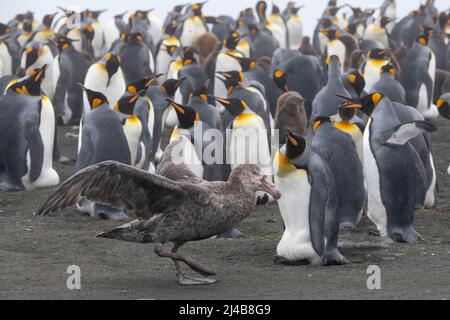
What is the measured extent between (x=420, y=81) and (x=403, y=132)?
243 inches

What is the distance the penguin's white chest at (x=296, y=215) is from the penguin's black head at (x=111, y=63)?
5.44m

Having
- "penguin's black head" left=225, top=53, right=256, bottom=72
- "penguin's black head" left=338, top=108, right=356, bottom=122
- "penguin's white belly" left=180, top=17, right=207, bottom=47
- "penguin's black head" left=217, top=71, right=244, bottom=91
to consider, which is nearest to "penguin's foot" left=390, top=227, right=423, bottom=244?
"penguin's black head" left=338, top=108, right=356, bottom=122

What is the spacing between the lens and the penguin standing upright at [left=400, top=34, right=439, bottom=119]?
12.5 metres

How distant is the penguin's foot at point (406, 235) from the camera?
654 cm

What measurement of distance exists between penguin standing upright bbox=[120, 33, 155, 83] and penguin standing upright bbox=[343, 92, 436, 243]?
24.8ft

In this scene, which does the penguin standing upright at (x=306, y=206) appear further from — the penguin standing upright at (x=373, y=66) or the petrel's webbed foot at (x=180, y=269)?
the penguin standing upright at (x=373, y=66)

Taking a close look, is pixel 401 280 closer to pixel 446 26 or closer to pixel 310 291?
pixel 310 291

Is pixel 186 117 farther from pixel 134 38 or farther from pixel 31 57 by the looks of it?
pixel 134 38

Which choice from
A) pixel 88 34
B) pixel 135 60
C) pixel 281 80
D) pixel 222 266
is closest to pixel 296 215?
pixel 222 266

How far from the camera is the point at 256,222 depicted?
7.45 meters

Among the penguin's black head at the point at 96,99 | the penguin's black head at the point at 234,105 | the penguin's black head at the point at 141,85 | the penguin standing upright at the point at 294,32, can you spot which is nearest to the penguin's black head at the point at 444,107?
the penguin's black head at the point at 234,105

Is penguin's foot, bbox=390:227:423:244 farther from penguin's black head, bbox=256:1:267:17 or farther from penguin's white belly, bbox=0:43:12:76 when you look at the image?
penguin's black head, bbox=256:1:267:17

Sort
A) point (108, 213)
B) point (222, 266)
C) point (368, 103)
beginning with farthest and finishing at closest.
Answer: point (108, 213) → point (368, 103) → point (222, 266)

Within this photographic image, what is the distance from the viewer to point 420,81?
41.0ft
